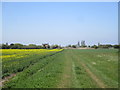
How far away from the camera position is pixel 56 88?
674 centimetres

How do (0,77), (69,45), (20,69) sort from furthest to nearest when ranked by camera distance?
(69,45) < (20,69) < (0,77)

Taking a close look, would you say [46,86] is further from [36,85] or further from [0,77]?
[0,77]

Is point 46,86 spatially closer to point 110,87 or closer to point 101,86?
point 101,86

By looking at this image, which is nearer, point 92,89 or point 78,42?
point 92,89

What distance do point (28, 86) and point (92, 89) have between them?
369cm

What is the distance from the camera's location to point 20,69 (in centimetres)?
1235

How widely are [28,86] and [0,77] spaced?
3.74 meters

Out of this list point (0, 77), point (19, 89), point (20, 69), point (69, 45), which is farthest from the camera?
point (69, 45)

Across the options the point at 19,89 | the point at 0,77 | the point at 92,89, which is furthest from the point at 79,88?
the point at 0,77

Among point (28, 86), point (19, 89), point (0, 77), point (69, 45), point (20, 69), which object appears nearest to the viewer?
point (19, 89)

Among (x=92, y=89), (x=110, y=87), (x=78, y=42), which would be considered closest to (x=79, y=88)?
(x=92, y=89)

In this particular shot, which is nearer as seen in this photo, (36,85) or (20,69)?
(36,85)

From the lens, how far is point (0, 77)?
30.5 ft

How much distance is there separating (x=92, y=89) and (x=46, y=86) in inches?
105
